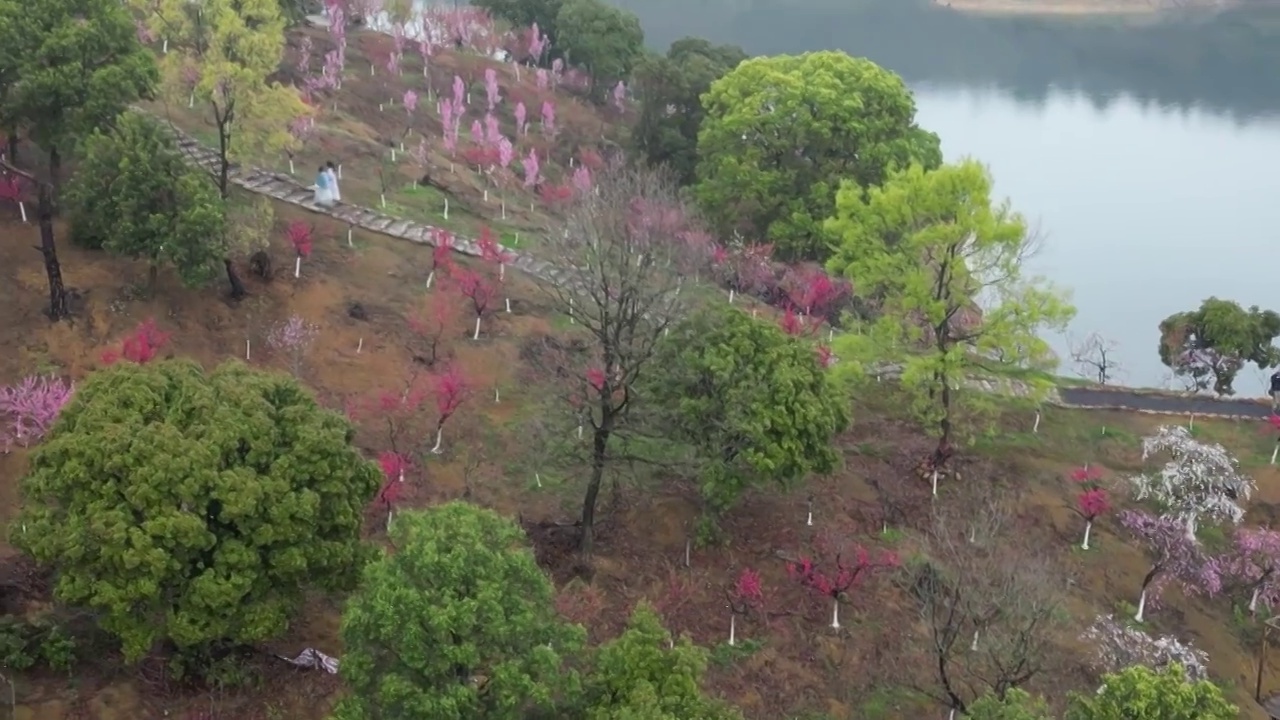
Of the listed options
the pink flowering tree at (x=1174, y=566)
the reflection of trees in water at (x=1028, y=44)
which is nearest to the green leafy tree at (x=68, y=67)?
the pink flowering tree at (x=1174, y=566)

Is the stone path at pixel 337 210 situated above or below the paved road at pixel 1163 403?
above

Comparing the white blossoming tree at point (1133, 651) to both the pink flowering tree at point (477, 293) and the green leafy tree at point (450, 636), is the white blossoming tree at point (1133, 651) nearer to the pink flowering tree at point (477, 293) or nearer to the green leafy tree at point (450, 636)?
the green leafy tree at point (450, 636)

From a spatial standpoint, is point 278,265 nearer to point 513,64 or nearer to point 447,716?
point 447,716

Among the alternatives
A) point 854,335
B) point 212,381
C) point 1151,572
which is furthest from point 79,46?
point 1151,572

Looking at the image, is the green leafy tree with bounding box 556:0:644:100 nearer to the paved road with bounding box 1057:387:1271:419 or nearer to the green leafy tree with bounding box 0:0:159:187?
the green leafy tree with bounding box 0:0:159:187

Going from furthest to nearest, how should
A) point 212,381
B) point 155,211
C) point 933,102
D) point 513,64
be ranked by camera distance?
1. point 933,102
2. point 513,64
3. point 155,211
4. point 212,381
